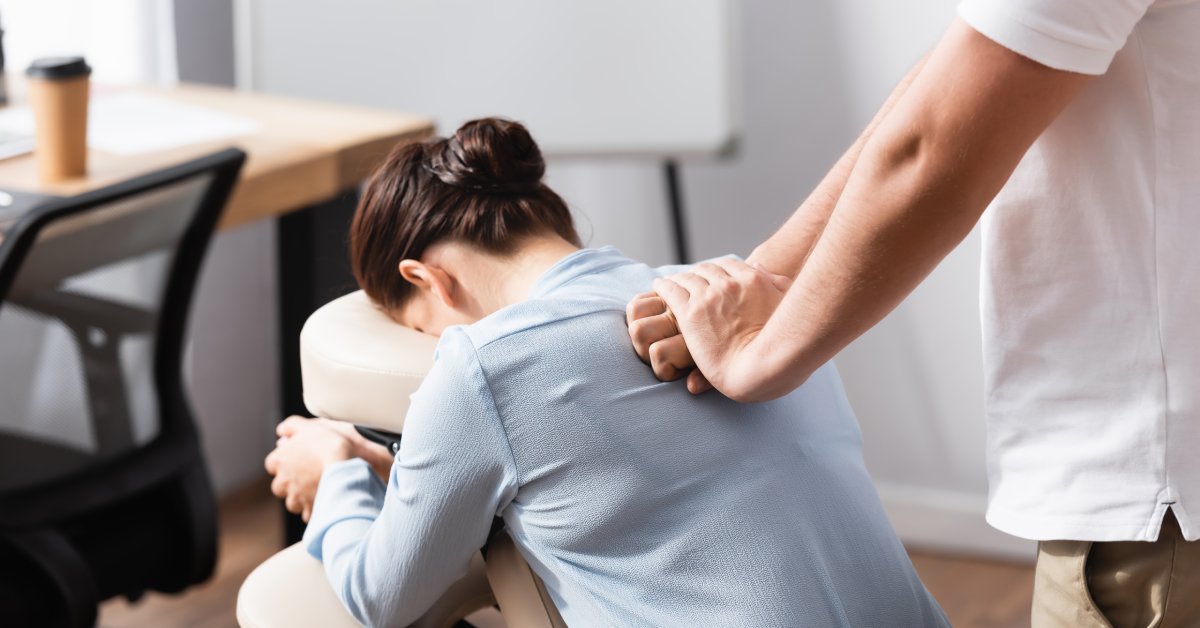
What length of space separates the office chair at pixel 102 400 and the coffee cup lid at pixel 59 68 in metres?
0.31

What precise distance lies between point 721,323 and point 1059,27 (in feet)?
1.03

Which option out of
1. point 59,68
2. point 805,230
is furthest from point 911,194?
point 59,68

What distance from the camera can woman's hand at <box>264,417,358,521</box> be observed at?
1.12 metres

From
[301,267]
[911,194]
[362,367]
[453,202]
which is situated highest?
[911,194]

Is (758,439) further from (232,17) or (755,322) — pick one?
(232,17)

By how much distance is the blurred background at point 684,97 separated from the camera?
237 cm

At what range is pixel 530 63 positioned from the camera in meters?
2.46

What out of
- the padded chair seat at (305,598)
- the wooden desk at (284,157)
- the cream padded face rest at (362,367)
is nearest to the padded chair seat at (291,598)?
the padded chair seat at (305,598)

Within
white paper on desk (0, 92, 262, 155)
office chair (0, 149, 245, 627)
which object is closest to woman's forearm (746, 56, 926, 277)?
office chair (0, 149, 245, 627)

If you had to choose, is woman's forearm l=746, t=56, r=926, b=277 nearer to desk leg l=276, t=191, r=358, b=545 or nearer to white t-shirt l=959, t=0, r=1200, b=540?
white t-shirt l=959, t=0, r=1200, b=540

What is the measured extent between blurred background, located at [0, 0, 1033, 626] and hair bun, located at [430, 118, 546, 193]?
1.23 meters

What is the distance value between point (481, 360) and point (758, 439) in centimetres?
21

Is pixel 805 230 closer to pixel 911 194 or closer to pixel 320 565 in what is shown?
pixel 911 194

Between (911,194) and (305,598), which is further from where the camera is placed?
(305,598)
